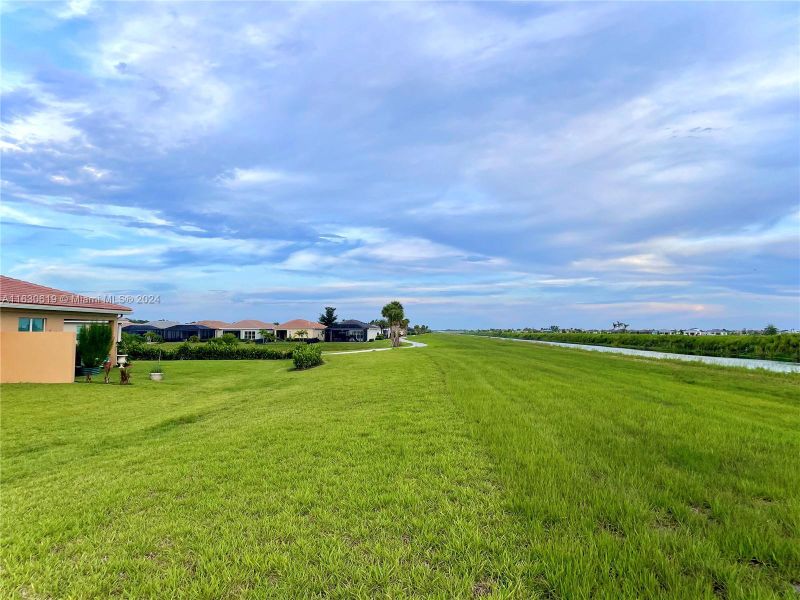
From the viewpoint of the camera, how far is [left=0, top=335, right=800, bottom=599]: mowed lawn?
288cm

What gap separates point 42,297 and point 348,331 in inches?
2240

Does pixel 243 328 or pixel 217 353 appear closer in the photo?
pixel 217 353

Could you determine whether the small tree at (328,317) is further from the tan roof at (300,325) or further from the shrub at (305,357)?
the shrub at (305,357)

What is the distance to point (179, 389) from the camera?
15.7 metres

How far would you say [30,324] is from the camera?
15.5 meters

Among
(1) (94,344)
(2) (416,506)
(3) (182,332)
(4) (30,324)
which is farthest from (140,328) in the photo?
(2) (416,506)

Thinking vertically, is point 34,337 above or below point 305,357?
above

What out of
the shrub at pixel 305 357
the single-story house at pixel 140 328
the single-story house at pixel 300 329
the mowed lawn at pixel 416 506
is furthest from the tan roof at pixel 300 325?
the mowed lawn at pixel 416 506

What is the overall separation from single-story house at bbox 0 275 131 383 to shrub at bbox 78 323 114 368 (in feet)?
3.00

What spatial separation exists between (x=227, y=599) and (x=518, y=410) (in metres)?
6.66

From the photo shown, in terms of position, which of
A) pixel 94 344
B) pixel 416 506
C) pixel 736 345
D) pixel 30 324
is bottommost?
pixel 416 506

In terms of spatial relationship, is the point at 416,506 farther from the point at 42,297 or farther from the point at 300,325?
the point at 300,325

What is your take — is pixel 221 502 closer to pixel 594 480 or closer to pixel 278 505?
pixel 278 505

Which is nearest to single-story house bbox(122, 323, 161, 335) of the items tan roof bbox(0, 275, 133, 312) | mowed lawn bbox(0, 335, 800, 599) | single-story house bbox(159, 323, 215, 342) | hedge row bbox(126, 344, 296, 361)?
single-story house bbox(159, 323, 215, 342)
